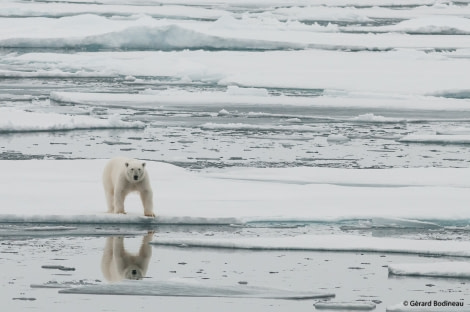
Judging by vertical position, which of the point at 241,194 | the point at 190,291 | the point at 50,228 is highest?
the point at 241,194

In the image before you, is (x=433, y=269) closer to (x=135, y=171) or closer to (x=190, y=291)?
(x=190, y=291)

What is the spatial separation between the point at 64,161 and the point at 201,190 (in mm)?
1655

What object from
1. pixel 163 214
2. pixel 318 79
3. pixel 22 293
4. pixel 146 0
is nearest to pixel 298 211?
pixel 163 214

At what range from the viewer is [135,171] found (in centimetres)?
697

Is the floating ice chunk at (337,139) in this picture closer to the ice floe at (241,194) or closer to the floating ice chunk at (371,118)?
the floating ice chunk at (371,118)

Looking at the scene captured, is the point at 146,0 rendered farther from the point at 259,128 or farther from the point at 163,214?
the point at 163,214

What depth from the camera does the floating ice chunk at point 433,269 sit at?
5.71 m

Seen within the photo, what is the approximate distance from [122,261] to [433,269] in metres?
1.52

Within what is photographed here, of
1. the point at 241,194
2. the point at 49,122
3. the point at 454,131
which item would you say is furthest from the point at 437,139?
the point at 241,194

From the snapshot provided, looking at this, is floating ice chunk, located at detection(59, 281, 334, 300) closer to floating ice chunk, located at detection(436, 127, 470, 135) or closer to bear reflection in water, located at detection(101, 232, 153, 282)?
bear reflection in water, located at detection(101, 232, 153, 282)

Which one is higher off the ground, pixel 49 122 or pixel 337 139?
pixel 49 122

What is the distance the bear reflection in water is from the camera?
5809 millimetres

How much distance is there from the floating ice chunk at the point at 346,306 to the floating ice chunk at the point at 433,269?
0.66 metres

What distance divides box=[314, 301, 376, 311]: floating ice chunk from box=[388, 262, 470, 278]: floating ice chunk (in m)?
0.66
